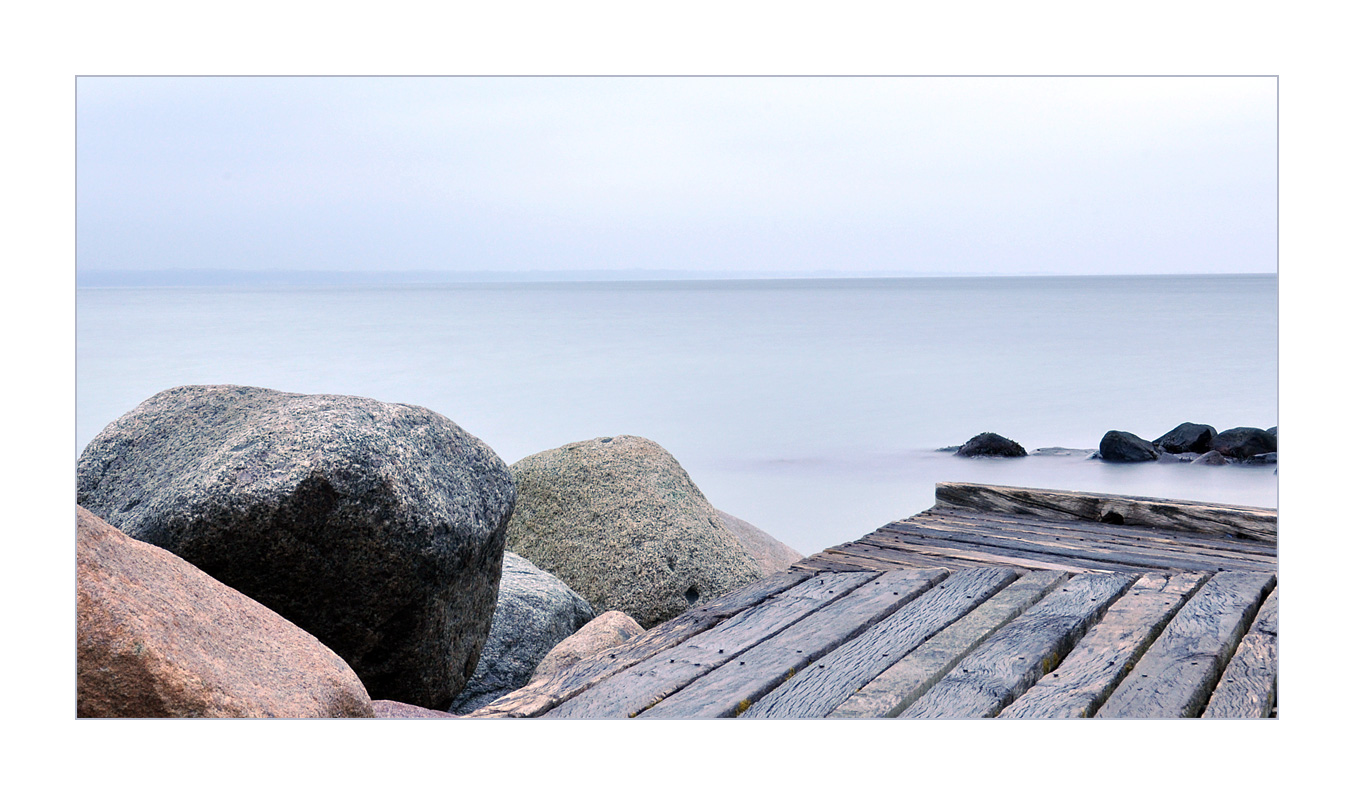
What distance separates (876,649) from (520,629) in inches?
82.4

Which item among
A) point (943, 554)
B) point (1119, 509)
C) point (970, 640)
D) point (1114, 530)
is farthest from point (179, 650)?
point (1119, 509)

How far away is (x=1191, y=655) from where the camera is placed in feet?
9.64

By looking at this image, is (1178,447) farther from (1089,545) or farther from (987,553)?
(987,553)

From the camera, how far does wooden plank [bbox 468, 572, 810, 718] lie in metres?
2.68

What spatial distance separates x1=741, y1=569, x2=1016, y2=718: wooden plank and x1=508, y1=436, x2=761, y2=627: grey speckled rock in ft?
5.88

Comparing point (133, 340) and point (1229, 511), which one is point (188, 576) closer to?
point (1229, 511)

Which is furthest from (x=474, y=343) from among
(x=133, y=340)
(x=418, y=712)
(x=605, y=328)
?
(x=418, y=712)

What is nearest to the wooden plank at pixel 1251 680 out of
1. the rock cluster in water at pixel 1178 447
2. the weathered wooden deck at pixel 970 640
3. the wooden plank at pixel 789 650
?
the weathered wooden deck at pixel 970 640

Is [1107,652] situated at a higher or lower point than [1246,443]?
lower

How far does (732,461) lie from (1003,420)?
14.1 feet

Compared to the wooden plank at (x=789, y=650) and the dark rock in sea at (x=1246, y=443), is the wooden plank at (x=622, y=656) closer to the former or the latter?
the wooden plank at (x=789, y=650)

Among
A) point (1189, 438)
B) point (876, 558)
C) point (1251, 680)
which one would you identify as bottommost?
point (1251, 680)

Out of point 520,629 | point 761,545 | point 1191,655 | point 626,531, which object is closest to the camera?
point 1191,655

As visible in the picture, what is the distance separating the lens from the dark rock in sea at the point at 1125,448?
11.1 m
